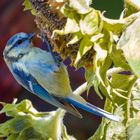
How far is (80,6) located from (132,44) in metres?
0.07

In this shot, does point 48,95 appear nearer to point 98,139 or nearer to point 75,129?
point 98,139

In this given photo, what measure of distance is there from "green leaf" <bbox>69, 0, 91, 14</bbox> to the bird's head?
25cm

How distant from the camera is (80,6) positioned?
2.04ft

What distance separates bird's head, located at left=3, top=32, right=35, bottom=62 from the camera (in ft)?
2.86

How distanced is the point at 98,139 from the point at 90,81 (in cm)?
10

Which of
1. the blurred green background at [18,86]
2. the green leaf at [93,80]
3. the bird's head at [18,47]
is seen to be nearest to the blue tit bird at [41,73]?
the bird's head at [18,47]

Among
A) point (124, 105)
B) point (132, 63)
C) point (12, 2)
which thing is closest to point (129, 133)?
point (124, 105)

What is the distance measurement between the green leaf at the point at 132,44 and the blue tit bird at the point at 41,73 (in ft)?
0.60

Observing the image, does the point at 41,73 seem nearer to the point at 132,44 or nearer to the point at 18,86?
the point at 132,44

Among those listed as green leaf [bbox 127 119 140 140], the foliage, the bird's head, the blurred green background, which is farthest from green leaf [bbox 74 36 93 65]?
the blurred green background

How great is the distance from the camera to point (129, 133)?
701 millimetres

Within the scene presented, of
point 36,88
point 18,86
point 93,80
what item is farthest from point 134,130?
point 18,86

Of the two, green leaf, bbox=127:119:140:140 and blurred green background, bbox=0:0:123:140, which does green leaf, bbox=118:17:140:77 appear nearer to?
green leaf, bbox=127:119:140:140

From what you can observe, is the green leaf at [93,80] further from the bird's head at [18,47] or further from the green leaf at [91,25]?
the bird's head at [18,47]
